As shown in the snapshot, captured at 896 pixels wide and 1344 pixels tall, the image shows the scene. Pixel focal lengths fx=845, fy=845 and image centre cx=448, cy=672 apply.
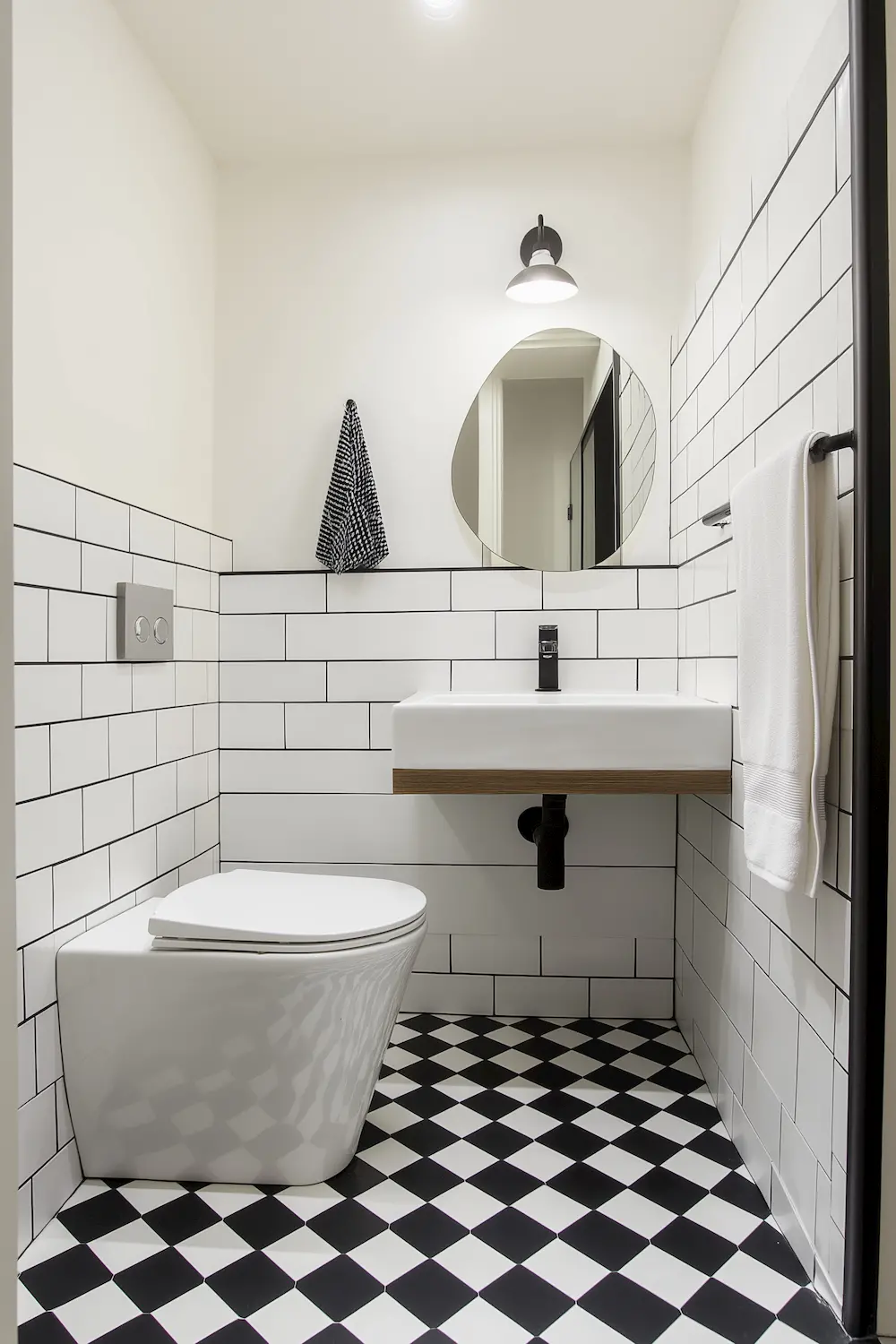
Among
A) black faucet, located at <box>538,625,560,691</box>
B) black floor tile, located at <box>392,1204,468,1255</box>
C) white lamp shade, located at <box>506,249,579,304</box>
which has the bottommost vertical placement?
black floor tile, located at <box>392,1204,468,1255</box>

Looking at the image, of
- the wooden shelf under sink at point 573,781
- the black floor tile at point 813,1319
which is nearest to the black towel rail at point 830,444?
the wooden shelf under sink at point 573,781

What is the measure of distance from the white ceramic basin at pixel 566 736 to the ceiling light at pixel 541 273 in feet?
3.92

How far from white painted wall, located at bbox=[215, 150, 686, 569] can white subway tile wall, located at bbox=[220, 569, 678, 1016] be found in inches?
6.2

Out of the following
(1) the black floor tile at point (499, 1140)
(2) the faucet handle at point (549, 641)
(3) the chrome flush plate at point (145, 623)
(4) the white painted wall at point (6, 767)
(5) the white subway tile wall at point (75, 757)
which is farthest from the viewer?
(2) the faucet handle at point (549, 641)

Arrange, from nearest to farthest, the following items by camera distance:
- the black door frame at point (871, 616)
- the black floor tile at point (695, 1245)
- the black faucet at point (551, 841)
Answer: the black door frame at point (871, 616) < the black floor tile at point (695, 1245) < the black faucet at point (551, 841)

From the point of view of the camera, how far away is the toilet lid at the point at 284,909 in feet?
4.89

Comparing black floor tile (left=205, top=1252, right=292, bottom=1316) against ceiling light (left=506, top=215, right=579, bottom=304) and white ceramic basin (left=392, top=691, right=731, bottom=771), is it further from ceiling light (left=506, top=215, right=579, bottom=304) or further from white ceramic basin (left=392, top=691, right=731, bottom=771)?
ceiling light (left=506, top=215, right=579, bottom=304)

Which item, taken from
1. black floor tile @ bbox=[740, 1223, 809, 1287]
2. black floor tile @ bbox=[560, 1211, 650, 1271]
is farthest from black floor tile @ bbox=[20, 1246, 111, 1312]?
black floor tile @ bbox=[740, 1223, 809, 1287]

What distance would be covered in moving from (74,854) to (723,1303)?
4.24ft

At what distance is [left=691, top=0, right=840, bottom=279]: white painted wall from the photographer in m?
1.45

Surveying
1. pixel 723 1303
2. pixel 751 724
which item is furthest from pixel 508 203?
pixel 723 1303

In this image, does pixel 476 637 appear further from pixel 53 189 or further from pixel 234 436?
pixel 53 189

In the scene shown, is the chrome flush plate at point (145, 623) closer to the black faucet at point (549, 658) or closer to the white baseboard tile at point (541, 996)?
the black faucet at point (549, 658)

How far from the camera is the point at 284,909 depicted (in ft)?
5.28
